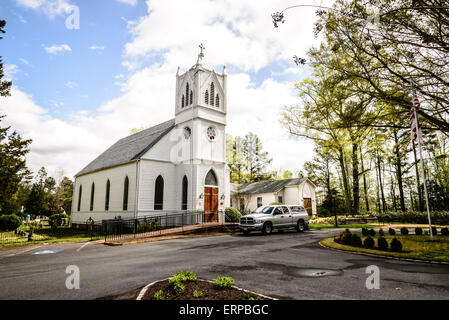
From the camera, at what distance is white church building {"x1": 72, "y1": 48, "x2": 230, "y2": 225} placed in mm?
22656

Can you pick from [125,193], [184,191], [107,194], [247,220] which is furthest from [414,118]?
[107,194]

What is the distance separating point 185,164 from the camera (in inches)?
940

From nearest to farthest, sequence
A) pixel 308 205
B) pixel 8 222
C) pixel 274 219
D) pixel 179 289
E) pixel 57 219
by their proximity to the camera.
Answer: pixel 179 289 < pixel 274 219 < pixel 8 222 < pixel 57 219 < pixel 308 205

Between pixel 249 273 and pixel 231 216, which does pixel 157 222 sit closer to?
pixel 231 216

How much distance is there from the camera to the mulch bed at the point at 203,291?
15.5ft

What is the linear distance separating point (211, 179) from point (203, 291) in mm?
19096

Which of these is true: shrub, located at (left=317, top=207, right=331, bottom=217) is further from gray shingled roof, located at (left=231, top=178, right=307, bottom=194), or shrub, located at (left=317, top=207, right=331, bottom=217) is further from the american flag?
the american flag

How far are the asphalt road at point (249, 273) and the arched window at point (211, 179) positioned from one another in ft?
40.3

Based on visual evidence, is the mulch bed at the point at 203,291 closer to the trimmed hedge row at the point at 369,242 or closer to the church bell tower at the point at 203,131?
the trimmed hedge row at the point at 369,242

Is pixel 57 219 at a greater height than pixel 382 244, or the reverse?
pixel 382 244

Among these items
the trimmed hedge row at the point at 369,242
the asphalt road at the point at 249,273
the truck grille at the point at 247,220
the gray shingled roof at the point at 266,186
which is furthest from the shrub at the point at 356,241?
the gray shingled roof at the point at 266,186
